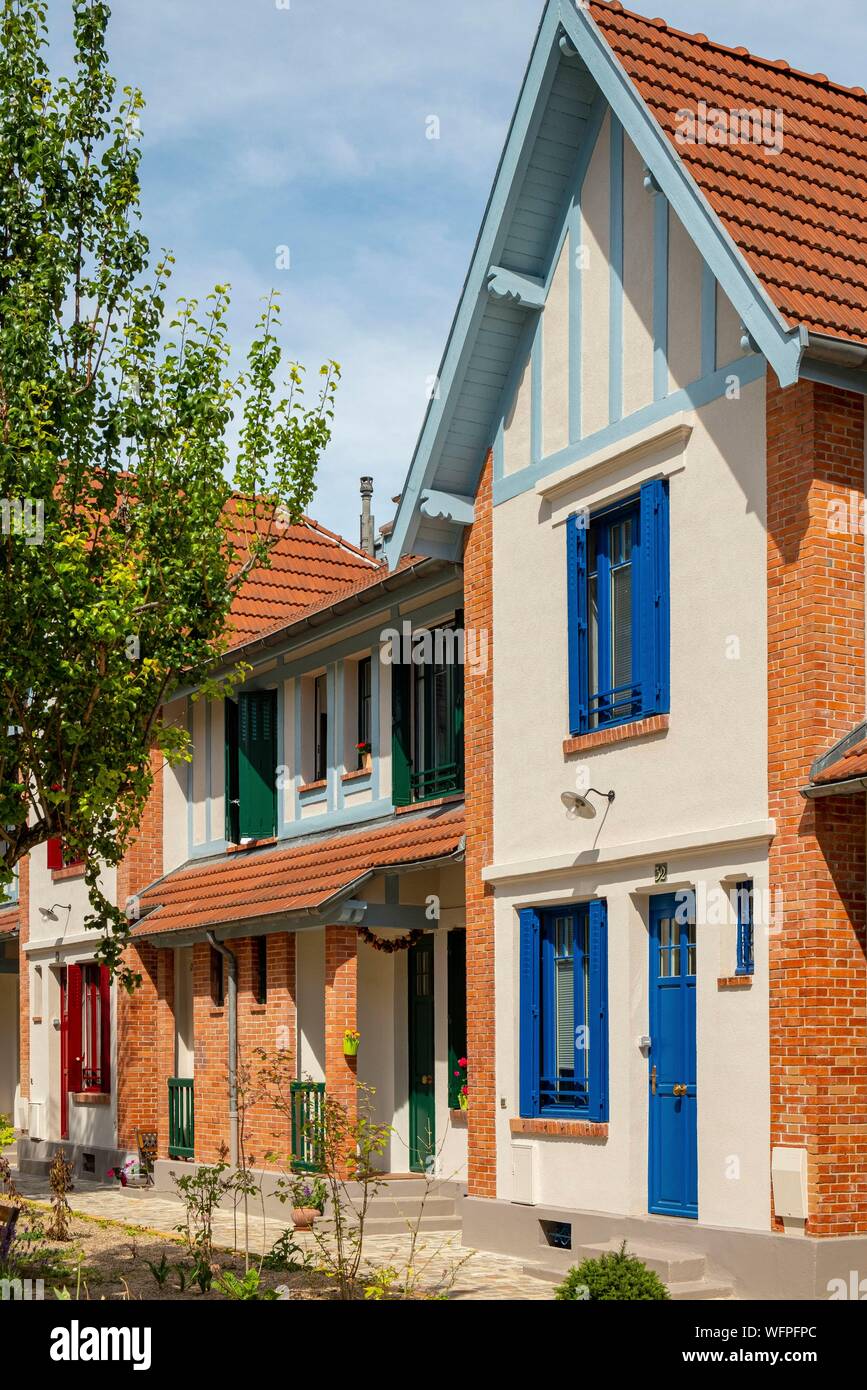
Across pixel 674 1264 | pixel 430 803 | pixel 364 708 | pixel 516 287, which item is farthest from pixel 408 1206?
pixel 516 287

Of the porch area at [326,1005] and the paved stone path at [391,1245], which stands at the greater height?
the porch area at [326,1005]

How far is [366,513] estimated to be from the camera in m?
42.8

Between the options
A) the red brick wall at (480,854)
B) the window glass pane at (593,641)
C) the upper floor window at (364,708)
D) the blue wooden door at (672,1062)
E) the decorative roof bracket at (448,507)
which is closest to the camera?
the blue wooden door at (672,1062)

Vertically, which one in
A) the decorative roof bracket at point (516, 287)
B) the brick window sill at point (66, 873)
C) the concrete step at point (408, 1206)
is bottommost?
the concrete step at point (408, 1206)

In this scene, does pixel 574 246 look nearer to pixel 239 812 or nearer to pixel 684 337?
pixel 684 337

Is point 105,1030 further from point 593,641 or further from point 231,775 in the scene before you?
point 593,641

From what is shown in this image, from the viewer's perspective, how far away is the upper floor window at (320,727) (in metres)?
22.4

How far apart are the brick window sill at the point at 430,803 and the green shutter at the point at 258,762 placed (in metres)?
3.65

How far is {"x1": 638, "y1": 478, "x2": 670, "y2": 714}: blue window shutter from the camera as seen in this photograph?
46.1ft

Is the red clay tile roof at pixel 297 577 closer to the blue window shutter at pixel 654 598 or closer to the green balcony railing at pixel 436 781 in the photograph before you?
the green balcony railing at pixel 436 781

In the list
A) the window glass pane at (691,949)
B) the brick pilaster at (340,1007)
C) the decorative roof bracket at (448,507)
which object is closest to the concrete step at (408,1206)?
the brick pilaster at (340,1007)

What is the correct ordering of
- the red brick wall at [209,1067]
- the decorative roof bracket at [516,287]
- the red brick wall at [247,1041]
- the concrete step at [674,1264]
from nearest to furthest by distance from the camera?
the concrete step at [674,1264]
the decorative roof bracket at [516,287]
the red brick wall at [247,1041]
the red brick wall at [209,1067]

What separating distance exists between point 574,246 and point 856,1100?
7.52 meters
